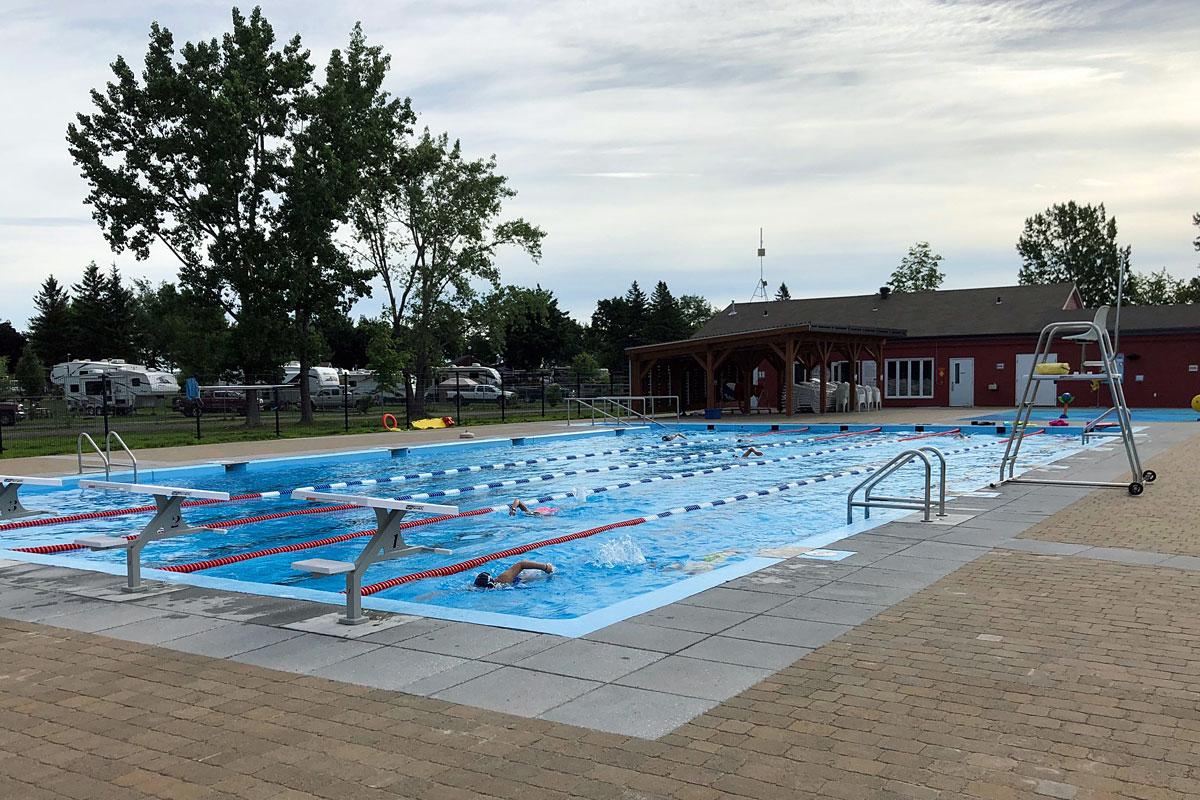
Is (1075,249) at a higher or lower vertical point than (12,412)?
higher

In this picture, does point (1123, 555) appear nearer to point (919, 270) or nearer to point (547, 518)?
point (547, 518)

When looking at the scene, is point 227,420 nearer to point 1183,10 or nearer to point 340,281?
point 340,281

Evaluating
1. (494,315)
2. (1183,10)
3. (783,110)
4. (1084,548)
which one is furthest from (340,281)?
(1084,548)

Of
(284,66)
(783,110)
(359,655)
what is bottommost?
(359,655)

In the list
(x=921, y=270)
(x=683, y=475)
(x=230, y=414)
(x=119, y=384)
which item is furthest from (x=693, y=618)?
(x=921, y=270)

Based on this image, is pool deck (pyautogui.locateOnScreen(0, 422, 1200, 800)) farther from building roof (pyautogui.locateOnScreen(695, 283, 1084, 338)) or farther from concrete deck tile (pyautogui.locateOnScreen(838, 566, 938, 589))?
building roof (pyautogui.locateOnScreen(695, 283, 1084, 338))

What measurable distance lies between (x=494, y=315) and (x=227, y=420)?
12518 mm

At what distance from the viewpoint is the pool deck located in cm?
340

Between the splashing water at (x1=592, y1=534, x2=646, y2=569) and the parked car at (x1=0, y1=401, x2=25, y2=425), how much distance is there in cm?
A: 2560

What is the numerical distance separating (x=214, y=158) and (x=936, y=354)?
2854 centimetres

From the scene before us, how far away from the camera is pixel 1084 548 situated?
771cm

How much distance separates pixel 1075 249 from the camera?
7088 centimetres

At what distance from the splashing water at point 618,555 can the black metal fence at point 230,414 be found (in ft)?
44.7

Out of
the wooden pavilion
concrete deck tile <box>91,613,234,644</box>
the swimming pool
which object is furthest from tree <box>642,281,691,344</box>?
concrete deck tile <box>91,613,234,644</box>
